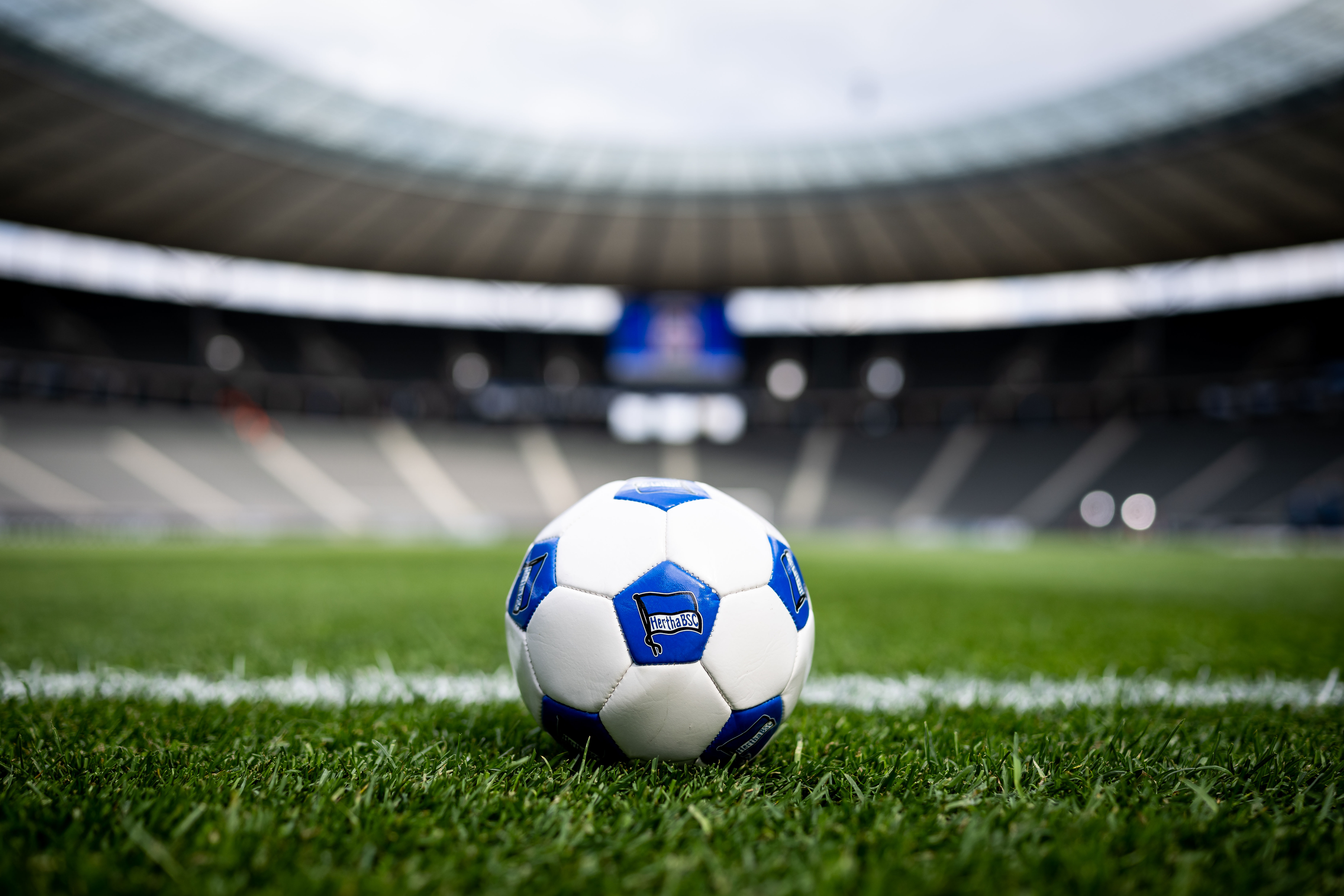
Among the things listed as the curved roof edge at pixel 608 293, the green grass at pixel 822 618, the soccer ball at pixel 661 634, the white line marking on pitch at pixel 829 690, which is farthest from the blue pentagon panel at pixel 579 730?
the curved roof edge at pixel 608 293

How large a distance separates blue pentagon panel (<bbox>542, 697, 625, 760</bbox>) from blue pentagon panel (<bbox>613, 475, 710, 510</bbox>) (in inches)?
18.4

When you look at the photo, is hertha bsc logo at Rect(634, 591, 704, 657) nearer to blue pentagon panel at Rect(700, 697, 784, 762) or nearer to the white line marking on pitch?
blue pentagon panel at Rect(700, 697, 784, 762)

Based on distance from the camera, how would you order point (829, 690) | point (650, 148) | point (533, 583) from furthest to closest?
point (650, 148), point (829, 690), point (533, 583)

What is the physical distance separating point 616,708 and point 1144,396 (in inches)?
1387

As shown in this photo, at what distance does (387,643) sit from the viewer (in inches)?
145

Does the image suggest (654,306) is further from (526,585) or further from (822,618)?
(526,585)

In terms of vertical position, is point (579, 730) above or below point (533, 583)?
below

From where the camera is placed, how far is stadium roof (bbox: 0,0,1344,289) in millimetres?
15852

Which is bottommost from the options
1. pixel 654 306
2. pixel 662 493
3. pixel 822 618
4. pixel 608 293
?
pixel 822 618

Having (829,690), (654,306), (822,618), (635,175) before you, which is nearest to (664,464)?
(654,306)

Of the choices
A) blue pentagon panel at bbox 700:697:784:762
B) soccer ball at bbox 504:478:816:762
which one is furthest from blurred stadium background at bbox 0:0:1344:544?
blue pentagon panel at bbox 700:697:784:762

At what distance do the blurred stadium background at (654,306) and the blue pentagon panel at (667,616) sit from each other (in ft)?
60.8

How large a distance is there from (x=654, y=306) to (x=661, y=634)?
29086 mm

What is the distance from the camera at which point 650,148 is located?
70.1 feet
